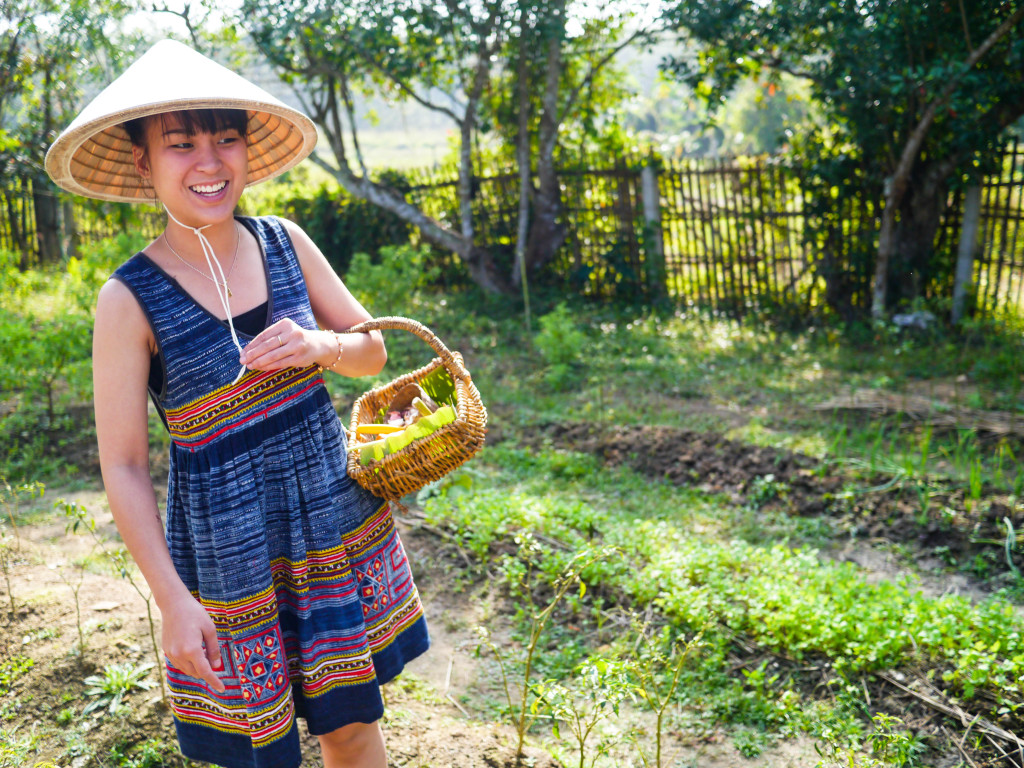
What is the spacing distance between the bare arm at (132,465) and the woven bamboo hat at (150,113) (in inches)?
12.2

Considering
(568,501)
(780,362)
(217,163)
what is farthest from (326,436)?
(780,362)

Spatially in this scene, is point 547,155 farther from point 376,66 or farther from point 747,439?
point 747,439

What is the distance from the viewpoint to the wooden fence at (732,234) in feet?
22.1

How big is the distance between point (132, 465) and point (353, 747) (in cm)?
77

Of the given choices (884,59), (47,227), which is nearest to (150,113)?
(884,59)

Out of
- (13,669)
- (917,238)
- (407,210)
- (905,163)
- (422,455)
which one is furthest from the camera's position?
(407,210)

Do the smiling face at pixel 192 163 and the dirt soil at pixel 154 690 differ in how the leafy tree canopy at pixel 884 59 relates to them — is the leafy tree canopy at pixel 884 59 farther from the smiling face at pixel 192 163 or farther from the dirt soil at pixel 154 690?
the smiling face at pixel 192 163

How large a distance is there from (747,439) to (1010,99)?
3788 millimetres

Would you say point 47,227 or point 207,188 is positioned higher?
point 207,188

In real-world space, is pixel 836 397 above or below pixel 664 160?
below

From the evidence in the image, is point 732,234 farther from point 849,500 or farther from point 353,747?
point 353,747

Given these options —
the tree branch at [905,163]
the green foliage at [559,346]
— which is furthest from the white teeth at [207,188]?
the tree branch at [905,163]

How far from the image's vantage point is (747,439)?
4.69 meters

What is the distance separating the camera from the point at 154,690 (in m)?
2.50
